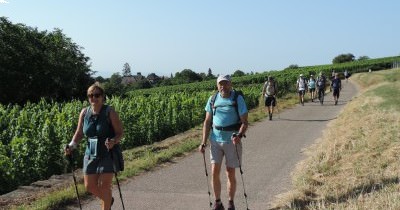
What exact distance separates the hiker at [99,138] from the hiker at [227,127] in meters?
1.39

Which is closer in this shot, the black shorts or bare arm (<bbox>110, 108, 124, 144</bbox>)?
bare arm (<bbox>110, 108, 124, 144</bbox>)

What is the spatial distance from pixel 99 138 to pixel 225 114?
5.78 feet

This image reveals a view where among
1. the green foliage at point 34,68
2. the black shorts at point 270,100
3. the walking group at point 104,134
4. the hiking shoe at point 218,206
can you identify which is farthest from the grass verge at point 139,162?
the green foliage at point 34,68

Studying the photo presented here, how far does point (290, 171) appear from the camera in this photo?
934 cm

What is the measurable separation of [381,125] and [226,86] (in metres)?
8.02

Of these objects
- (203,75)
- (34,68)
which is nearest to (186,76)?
(203,75)

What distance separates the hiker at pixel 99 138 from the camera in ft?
18.9

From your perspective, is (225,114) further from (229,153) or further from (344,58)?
(344,58)

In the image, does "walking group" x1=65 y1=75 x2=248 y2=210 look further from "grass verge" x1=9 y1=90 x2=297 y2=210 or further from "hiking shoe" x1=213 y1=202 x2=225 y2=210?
"grass verge" x1=9 y1=90 x2=297 y2=210

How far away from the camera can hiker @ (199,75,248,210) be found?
6.53m

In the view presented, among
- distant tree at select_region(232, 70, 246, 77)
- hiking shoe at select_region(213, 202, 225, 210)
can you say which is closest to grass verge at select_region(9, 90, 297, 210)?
hiking shoe at select_region(213, 202, 225, 210)

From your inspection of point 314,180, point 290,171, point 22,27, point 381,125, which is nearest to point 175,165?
point 290,171

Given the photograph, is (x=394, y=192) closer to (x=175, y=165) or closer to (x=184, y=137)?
(x=175, y=165)

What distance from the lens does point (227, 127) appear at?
6566mm
